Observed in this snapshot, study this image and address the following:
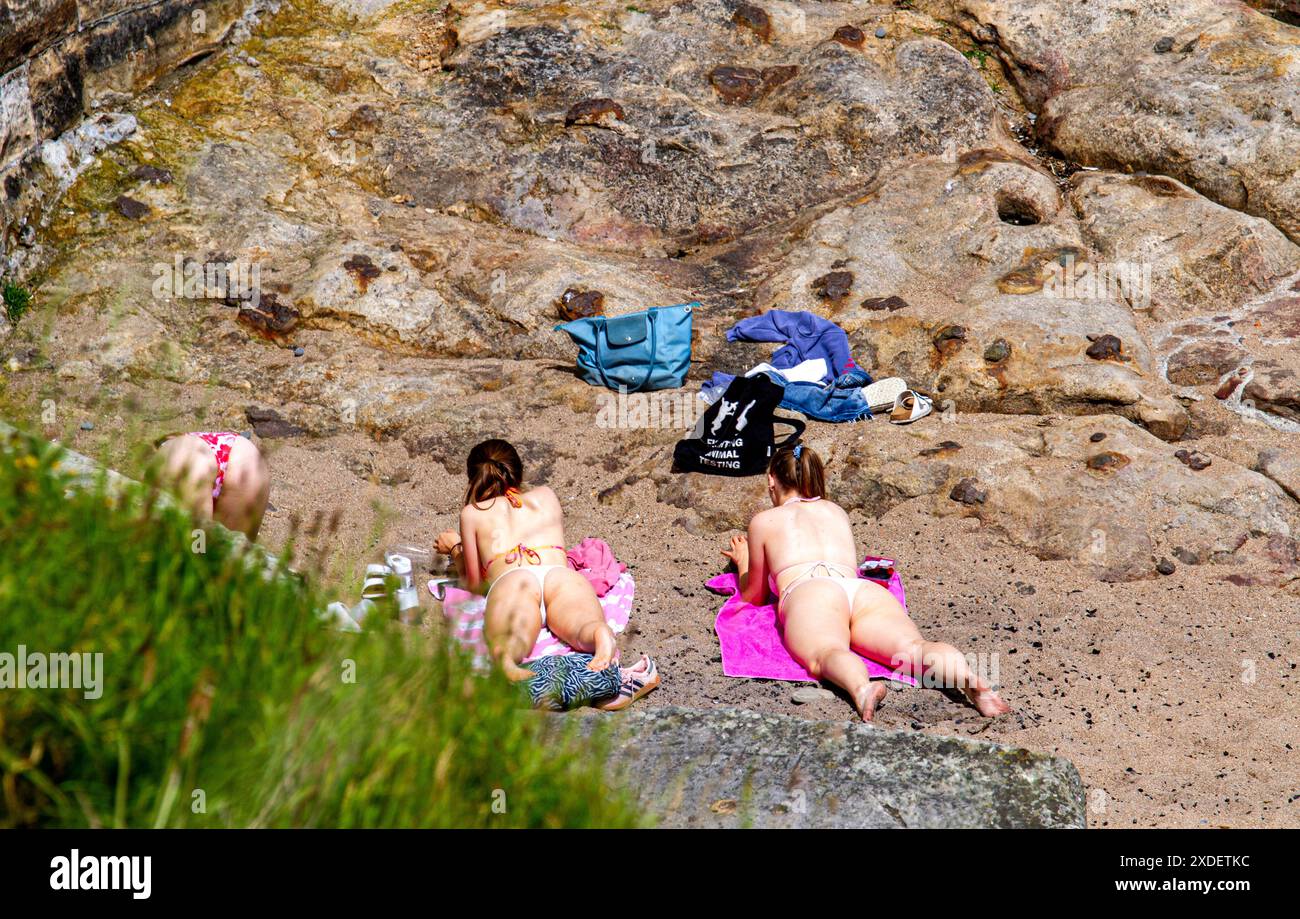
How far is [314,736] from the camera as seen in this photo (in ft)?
8.08

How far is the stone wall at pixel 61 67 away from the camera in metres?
8.12

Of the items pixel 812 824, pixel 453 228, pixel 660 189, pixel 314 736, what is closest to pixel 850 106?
pixel 660 189

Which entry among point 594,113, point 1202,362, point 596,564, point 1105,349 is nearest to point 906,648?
point 596,564

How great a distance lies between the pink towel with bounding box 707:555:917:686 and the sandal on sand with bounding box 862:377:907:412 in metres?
1.63

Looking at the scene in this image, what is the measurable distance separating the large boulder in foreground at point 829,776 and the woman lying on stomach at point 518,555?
1208mm

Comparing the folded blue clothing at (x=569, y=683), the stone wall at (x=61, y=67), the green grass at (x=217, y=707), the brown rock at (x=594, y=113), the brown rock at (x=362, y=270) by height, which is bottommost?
the brown rock at (x=362, y=270)

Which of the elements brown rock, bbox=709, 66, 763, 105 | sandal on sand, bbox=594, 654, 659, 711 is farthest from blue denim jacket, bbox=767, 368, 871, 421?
brown rock, bbox=709, 66, 763, 105

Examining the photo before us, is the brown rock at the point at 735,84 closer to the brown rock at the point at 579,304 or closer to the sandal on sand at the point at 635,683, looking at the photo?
the brown rock at the point at 579,304

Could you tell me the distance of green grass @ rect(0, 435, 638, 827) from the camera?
238cm

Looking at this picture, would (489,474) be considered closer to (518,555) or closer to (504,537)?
(504,537)

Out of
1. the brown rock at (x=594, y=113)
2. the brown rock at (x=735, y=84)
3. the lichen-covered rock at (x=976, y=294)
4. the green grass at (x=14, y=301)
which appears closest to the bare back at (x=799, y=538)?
the lichen-covered rock at (x=976, y=294)

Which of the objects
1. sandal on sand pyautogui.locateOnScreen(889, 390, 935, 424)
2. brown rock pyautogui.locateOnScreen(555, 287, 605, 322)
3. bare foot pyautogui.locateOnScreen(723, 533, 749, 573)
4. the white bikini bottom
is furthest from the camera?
brown rock pyautogui.locateOnScreen(555, 287, 605, 322)

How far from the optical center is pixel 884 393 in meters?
7.57

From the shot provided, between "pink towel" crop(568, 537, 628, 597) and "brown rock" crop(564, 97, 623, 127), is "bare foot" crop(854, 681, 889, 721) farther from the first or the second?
"brown rock" crop(564, 97, 623, 127)
